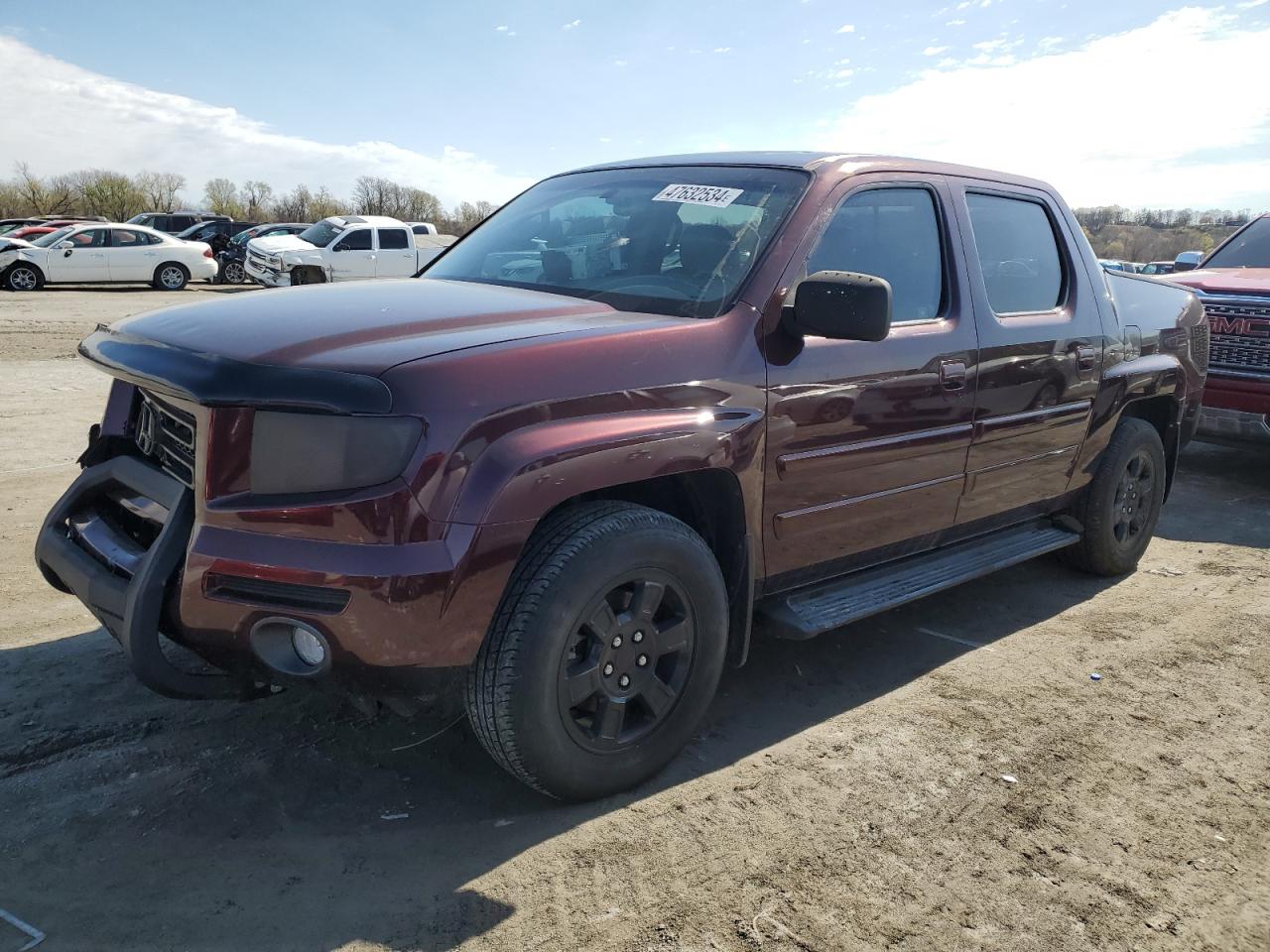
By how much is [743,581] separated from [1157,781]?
4.72ft

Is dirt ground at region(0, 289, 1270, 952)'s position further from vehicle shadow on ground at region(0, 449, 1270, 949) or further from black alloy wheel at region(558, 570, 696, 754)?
black alloy wheel at region(558, 570, 696, 754)

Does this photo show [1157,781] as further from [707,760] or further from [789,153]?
[789,153]

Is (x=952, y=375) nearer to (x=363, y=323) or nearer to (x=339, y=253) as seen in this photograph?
(x=363, y=323)

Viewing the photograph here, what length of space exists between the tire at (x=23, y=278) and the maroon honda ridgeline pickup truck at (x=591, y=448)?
21010 mm

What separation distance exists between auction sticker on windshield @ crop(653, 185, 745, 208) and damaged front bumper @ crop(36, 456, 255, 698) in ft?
6.26

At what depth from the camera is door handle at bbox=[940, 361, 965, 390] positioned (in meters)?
3.66

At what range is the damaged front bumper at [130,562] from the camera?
2537mm

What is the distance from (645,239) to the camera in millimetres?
3482

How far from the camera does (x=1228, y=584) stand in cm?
510

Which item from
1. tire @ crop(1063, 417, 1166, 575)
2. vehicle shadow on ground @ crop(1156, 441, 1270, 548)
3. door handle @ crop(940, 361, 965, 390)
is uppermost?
door handle @ crop(940, 361, 965, 390)

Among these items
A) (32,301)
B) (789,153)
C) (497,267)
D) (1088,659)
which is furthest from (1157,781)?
(32,301)

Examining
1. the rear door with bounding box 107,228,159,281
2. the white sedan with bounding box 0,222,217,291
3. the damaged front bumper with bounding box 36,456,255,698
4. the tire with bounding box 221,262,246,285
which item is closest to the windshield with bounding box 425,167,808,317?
the damaged front bumper with bounding box 36,456,255,698

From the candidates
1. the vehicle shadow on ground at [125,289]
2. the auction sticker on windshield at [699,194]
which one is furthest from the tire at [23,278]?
the auction sticker on windshield at [699,194]

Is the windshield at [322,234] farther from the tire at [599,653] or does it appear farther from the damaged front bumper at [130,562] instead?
the tire at [599,653]
